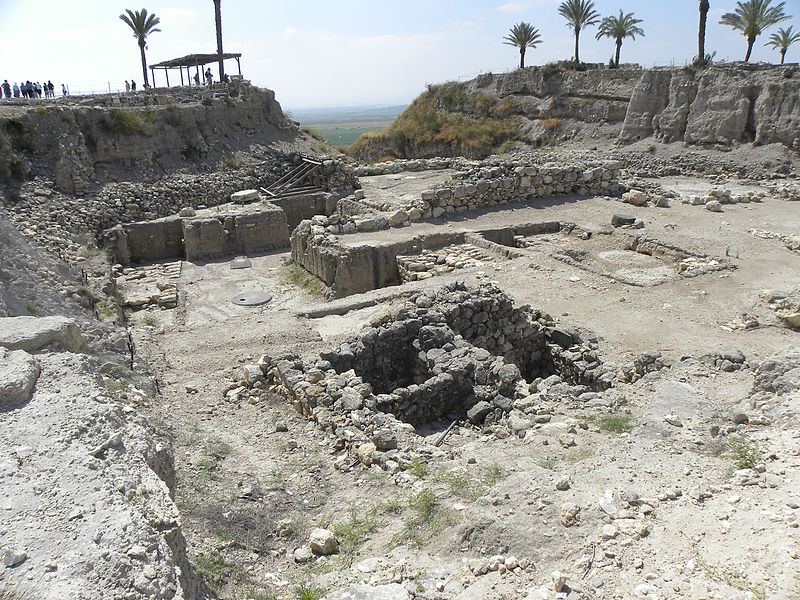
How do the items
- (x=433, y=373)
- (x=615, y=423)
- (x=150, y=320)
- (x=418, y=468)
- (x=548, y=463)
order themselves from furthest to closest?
(x=150, y=320) < (x=433, y=373) < (x=615, y=423) < (x=418, y=468) < (x=548, y=463)

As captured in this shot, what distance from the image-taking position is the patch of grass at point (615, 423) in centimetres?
643

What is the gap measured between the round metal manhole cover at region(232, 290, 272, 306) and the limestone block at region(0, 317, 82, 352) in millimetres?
8773

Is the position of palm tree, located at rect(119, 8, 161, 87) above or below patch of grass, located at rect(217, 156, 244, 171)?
above

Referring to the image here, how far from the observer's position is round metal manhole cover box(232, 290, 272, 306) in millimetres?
14758

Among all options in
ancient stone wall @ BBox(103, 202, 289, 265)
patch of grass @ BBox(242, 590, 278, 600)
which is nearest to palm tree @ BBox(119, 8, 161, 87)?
ancient stone wall @ BBox(103, 202, 289, 265)

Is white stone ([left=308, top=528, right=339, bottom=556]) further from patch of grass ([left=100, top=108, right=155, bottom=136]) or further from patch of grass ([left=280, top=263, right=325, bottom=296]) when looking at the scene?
patch of grass ([left=100, top=108, right=155, bottom=136])

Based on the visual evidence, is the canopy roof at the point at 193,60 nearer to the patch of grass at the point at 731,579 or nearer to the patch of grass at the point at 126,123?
the patch of grass at the point at 126,123

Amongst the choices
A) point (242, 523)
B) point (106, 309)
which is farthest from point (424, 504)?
point (106, 309)

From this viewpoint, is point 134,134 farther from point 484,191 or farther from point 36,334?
point 36,334

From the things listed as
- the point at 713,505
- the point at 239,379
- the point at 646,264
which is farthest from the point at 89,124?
the point at 713,505

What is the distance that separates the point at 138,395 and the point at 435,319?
4.41 m

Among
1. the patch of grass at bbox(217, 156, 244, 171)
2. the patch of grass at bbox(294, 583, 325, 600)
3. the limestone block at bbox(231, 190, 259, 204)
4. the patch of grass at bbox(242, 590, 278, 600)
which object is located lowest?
the patch of grass at bbox(242, 590, 278, 600)

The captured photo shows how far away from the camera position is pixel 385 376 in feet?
30.9

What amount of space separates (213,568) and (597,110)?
33578mm
